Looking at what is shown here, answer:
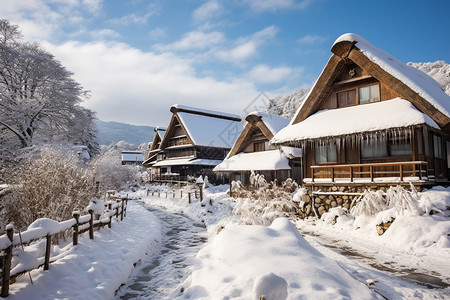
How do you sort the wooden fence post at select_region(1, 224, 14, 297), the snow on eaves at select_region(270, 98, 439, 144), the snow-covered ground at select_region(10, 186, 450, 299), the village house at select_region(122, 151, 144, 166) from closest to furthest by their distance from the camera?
the wooden fence post at select_region(1, 224, 14, 297) < the snow-covered ground at select_region(10, 186, 450, 299) < the snow on eaves at select_region(270, 98, 439, 144) < the village house at select_region(122, 151, 144, 166)

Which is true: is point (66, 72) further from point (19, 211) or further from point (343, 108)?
point (343, 108)

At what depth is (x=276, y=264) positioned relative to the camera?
5.27m

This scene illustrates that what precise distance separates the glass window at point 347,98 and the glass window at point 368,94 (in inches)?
13.9

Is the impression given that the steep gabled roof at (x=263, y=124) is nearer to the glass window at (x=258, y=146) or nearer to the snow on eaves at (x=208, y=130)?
the glass window at (x=258, y=146)

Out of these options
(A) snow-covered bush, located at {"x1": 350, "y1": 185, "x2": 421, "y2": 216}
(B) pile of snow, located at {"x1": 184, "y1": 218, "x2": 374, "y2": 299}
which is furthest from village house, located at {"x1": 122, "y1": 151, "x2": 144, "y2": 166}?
(B) pile of snow, located at {"x1": 184, "y1": 218, "x2": 374, "y2": 299}

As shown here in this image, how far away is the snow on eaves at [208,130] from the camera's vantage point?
33.9 m

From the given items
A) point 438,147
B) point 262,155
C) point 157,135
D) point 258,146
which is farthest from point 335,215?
point 157,135

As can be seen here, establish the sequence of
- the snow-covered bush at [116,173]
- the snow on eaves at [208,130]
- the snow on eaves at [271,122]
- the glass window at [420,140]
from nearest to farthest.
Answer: the glass window at [420,140] < the snow on eaves at [271,122] < the snow-covered bush at [116,173] < the snow on eaves at [208,130]

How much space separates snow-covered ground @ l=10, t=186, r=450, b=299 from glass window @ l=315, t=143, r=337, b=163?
4374mm

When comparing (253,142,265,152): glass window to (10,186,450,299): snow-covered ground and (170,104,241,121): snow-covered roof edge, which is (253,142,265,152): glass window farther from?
(170,104,241,121): snow-covered roof edge

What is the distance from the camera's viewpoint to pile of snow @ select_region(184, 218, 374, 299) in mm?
4578

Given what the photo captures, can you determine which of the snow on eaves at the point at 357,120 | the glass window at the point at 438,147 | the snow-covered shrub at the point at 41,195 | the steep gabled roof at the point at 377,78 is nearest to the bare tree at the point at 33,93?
the snow-covered shrub at the point at 41,195

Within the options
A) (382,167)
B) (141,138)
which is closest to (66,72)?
(382,167)

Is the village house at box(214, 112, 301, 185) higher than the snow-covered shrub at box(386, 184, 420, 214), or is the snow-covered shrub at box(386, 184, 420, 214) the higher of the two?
the village house at box(214, 112, 301, 185)
